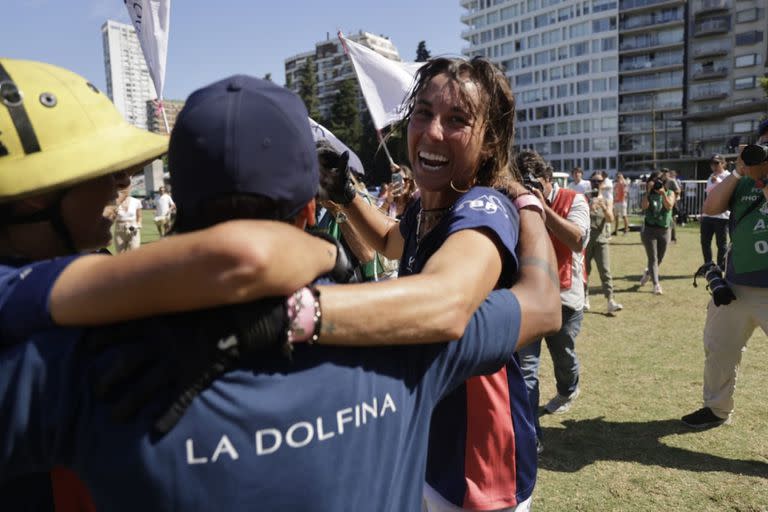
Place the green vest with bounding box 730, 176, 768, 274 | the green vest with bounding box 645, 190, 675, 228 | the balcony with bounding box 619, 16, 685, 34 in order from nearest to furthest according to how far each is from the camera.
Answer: the green vest with bounding box 730, 176, 768, 274 → the green vest with bounding box 645, 190, 675, 228 → the balcony with bounding box 619, 16, 685, 34

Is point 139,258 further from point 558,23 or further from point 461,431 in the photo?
point 558,23

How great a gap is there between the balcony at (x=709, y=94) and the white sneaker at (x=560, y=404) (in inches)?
2957

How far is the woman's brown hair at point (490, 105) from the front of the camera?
2.14 meters

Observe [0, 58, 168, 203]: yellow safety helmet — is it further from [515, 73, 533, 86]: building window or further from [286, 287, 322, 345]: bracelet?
[515, 73, 533, 86]: building window

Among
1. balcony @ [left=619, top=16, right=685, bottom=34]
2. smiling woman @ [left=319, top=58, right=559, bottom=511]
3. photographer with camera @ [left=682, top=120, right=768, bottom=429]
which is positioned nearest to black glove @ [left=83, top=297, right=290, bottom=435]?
smiling woman @ [left=319, top=58, right=559, bottom=511]

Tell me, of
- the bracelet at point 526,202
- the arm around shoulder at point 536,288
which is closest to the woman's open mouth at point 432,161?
the bracelet at point 526,202

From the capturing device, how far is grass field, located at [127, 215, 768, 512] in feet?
13.2

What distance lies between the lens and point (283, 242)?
3.01ft

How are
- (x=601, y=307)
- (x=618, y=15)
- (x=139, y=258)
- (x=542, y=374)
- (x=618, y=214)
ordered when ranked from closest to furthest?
(x=139, y=258) < (x=542, y=374) < (x=601, y=307) < (x=618, y=214) < (x=618, y=15)

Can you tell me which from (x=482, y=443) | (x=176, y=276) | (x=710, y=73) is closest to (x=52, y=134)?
(x=176, y=276)

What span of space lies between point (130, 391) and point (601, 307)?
978cm

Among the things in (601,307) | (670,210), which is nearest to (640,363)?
(601,307)

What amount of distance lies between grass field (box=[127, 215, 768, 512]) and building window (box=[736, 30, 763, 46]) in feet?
234

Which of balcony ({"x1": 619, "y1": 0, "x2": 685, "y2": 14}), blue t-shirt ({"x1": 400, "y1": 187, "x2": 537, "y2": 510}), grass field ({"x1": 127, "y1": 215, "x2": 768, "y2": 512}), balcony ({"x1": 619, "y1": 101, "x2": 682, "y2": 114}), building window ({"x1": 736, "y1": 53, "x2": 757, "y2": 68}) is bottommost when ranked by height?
grass field ({"x1": 127, "y1": 215, "x2": 768, "y2": 512})
